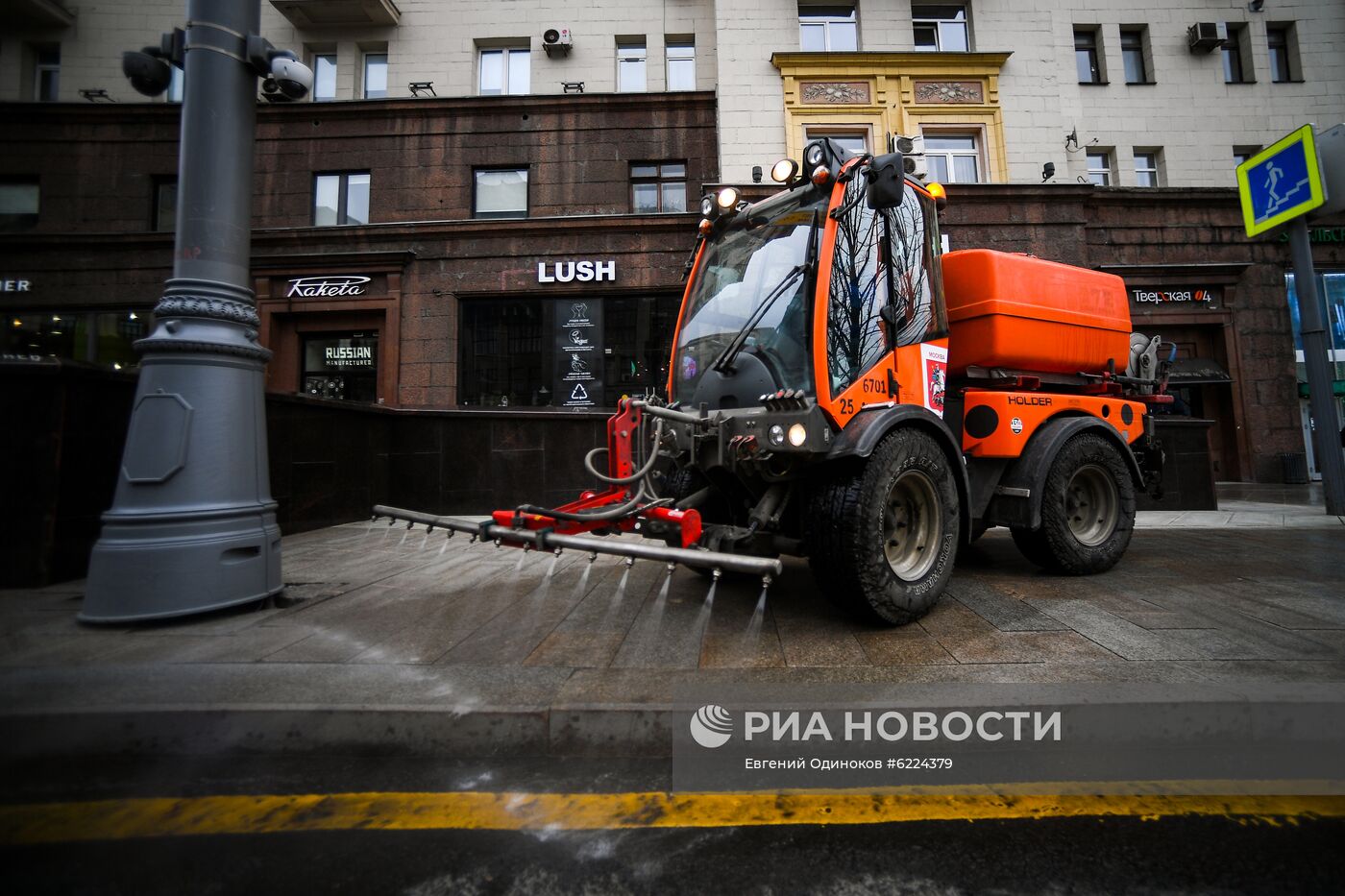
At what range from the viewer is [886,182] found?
349cm

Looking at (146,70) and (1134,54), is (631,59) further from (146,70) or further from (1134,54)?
(1134,54)

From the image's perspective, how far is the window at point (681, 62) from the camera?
1434cm

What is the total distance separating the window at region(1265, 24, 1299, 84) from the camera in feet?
51.9

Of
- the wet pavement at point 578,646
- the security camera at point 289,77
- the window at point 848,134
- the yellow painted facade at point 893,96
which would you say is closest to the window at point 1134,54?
the yellow painted facade at point 893,96

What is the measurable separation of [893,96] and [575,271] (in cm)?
879

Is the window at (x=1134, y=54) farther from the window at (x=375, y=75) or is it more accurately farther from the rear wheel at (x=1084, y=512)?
the window at (x=375, y=75)

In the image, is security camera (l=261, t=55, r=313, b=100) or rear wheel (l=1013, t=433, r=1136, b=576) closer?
security camera (l=261, t=55, r=313, b=100)

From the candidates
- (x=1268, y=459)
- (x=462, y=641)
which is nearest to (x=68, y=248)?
(x=462, y=641)

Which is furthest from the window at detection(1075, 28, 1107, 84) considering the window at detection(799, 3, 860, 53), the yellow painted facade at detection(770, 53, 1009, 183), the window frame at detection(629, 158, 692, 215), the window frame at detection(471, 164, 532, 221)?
the window frame at detection(471, 164, 532, 221)

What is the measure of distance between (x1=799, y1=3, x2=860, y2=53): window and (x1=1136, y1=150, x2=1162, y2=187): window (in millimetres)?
8528

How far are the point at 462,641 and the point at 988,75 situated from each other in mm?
17111

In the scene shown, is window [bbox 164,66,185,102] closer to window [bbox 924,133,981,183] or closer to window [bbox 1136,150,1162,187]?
window [bbox 924,133,981,183]

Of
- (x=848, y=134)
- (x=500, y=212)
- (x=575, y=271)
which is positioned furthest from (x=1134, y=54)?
(x=500, y=212)

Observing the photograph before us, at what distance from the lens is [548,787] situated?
2.19m
